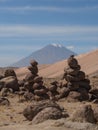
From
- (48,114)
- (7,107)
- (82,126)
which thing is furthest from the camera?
(7,107)

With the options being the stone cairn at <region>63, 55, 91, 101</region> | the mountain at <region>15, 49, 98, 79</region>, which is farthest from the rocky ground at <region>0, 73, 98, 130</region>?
the mountain at <region>15, 49, 98, 79</region>

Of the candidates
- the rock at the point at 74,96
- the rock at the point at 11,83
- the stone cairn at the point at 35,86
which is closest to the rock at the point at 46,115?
the rock at the point at 74,96

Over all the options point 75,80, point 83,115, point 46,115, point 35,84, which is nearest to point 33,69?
point 35,84

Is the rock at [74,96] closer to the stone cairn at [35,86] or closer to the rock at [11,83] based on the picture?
the stone cairn at [35,86]

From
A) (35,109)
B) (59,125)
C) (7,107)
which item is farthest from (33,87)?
(59,125)

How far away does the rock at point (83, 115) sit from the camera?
66.9 feet

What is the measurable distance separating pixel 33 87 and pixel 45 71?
3489 inches

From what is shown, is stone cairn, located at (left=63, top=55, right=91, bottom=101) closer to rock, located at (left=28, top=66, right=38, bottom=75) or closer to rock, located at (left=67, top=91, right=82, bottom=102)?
rock, located at (left=67, top=91, right=82, bottom=102)

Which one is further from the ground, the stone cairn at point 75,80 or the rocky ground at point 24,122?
the stone cairn at point 75,80

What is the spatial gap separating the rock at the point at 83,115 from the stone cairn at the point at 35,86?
52.5 feet

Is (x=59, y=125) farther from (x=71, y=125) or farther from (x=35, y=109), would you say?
(x=35, y=109)

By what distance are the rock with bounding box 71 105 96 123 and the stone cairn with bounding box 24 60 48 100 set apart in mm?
15990

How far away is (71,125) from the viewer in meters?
19.0

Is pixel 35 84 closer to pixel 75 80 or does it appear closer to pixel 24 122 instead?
pixel 75 80
